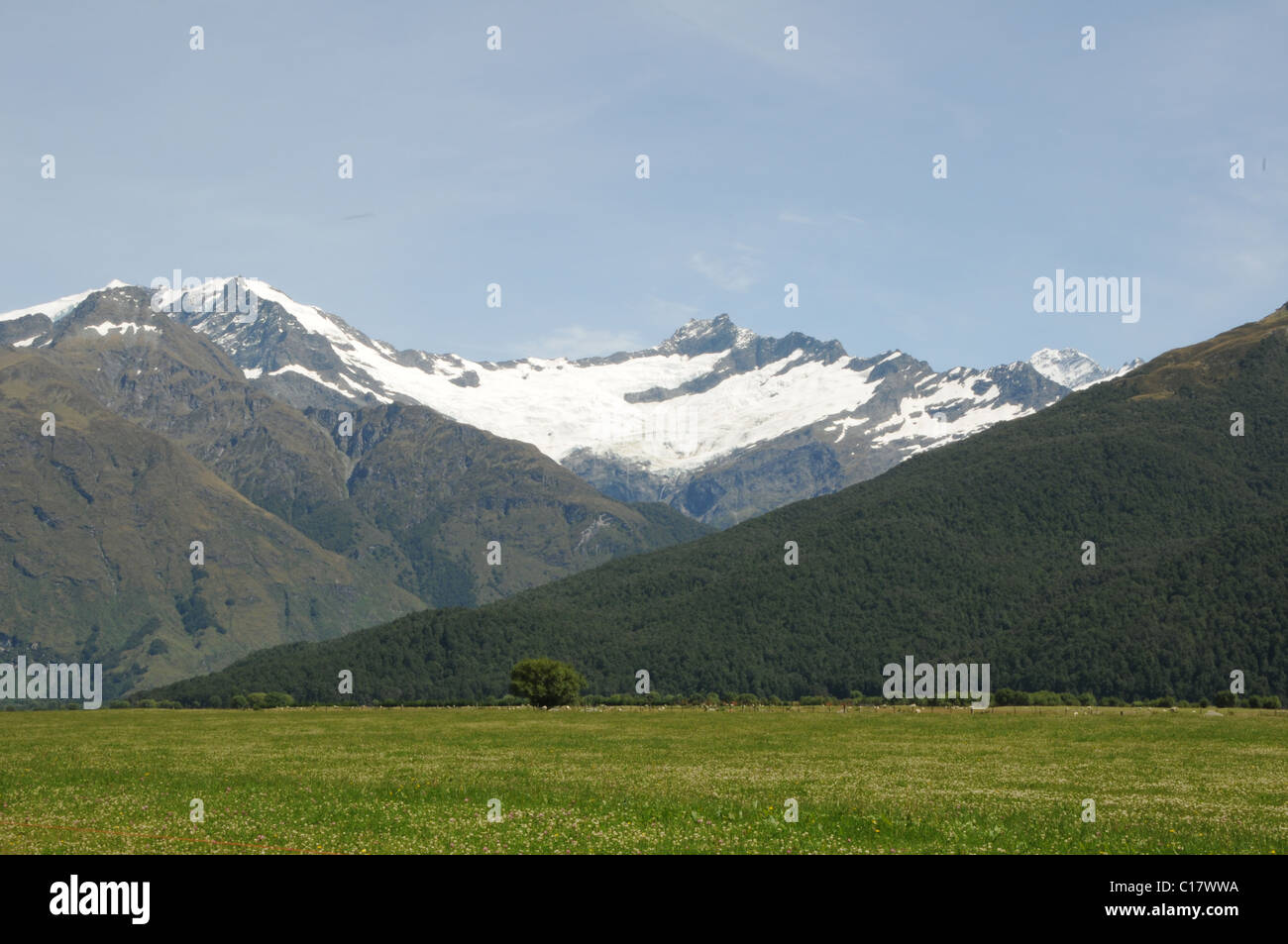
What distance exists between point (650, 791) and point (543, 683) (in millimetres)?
137476

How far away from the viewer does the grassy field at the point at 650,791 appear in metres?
37.9

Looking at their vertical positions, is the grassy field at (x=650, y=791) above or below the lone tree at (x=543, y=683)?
above

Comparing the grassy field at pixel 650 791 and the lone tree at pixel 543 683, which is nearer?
the grassy field at pixel 650 791

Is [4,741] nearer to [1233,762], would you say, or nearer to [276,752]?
[276,752]

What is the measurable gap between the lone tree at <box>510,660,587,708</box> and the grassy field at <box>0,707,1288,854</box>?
279 feet

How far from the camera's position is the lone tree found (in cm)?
18788

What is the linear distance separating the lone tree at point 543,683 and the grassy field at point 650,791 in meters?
85.0

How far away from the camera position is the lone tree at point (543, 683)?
18788 cm

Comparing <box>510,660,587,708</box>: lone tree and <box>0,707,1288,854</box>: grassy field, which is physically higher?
<box>0,707,1288,854</box>: grassy field

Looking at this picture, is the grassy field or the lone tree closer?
the grassy field

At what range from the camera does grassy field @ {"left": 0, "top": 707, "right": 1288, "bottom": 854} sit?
37.9 metres

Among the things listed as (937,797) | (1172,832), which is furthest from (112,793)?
(1172,832)
